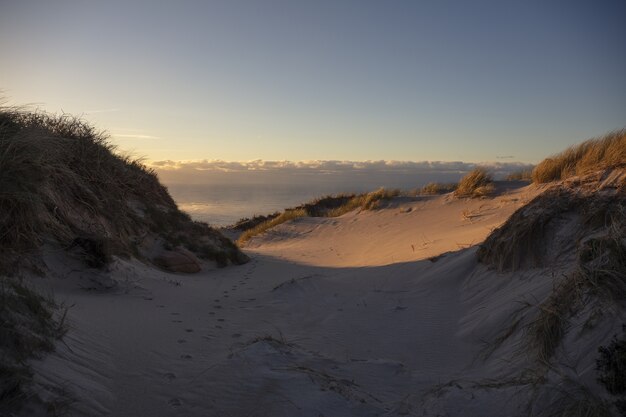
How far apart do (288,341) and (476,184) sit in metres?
11.1

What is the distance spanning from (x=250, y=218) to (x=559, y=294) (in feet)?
74.2

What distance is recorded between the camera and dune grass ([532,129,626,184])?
633cm

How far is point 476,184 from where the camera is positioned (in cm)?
1365

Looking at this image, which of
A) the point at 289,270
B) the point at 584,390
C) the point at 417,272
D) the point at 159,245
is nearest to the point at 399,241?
the point at 289,270

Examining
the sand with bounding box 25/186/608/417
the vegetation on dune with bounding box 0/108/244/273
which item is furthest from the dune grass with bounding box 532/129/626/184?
the vegetation on dune with bounding box 0/108/244/273

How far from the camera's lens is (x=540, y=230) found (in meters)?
5.09

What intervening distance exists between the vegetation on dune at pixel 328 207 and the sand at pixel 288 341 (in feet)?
28.5

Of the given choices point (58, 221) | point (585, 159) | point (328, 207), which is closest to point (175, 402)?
point (58, 221)

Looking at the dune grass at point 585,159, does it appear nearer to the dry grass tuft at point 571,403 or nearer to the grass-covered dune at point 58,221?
the dry grass tuft at point 571,403

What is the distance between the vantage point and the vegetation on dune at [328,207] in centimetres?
1700

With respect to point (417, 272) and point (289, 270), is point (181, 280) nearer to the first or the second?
point (289, 270)

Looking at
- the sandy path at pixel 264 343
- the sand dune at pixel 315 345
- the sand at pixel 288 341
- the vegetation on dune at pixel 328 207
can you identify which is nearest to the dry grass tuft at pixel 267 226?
the vegetation on dune at pixel 328 207

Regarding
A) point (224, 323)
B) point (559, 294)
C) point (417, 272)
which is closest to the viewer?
point (559, 294)

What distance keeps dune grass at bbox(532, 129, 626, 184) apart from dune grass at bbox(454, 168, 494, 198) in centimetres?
174
